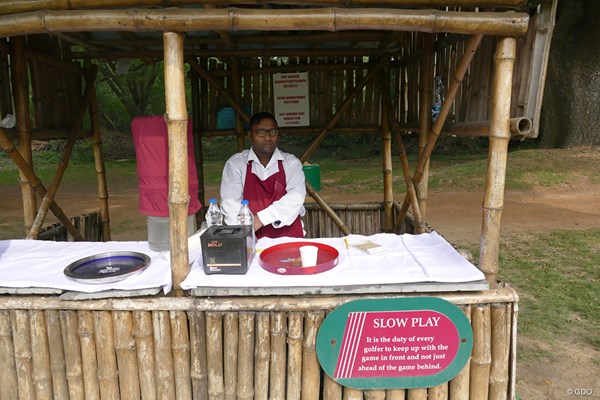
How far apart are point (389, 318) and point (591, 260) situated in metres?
4.63

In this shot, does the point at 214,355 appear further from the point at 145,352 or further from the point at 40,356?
the point at 40,356

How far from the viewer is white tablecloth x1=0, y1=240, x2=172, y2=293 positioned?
2279 millimetres

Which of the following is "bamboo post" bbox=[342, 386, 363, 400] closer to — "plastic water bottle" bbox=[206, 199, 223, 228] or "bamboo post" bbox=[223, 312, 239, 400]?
"bamboo post" bbox=[223, 312, 239, 400]

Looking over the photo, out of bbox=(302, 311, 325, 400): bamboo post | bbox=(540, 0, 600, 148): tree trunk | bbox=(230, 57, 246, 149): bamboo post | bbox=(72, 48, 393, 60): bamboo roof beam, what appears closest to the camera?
bbox=(302, 311, 325, 400): bamboo post

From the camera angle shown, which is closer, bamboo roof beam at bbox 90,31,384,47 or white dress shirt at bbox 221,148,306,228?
white dress shirt at bbox 221,148,306,228

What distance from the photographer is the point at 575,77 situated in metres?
11.5

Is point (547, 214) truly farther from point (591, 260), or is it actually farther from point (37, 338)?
point (37, 338)

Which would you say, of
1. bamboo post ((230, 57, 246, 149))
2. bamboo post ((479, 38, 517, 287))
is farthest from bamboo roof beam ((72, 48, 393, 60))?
bamboo post ((479, 38, 517, 287))

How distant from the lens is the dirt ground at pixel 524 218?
325cm

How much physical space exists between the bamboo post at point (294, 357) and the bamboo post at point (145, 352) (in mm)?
679

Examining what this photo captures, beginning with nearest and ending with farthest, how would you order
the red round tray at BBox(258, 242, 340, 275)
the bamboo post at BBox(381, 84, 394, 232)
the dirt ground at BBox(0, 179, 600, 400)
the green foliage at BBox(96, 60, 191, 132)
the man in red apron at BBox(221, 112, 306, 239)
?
the red round tray at BBox(258, 242, 340, 275) < the dirt ground at BBox(0, 179, 600, 400) < the man in red apron at BBox(221, 112, 306, 239) < the bamboo post at BBox(381, 84, 394, 232) < the green foliage at BBox(96, 60, 191, 132)

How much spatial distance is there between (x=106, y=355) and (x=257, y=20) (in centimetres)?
179

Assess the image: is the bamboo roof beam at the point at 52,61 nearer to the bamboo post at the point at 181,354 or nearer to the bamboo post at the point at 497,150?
the bamboo post at the point at 181,354

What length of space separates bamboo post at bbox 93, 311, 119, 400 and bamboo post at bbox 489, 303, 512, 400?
1886 millimetres
